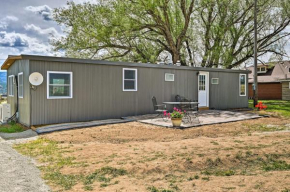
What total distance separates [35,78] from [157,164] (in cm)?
546

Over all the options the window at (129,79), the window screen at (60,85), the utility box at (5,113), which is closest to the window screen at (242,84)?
the window at (129,79)

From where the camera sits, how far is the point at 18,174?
12.7 feet

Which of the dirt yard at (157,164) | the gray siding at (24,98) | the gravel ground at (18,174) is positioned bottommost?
the gravel ground at (18,174)

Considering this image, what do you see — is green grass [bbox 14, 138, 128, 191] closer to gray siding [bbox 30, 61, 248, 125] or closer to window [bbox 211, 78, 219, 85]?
gray siding [bbox 30, 61, 248, 125]

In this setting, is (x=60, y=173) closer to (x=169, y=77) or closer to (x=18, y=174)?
(x=18, y=174)

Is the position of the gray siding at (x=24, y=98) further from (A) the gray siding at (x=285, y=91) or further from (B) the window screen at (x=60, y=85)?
(A) the gray siding at (x=285, y=91)

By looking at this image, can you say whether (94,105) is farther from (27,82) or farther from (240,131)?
(240,131)

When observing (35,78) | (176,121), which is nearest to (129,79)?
(176,121)

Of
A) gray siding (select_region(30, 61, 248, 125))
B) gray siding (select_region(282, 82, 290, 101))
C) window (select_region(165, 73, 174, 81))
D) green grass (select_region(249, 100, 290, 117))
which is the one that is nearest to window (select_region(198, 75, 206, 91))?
gray siding (select_region(30, 61, 248, 125))

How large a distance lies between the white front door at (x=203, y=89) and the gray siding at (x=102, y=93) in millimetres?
313

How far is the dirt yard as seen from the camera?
10.7 feet

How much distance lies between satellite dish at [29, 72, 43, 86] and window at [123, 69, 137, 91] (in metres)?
3.26

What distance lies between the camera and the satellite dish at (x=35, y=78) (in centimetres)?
789

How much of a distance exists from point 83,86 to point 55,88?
98cm
